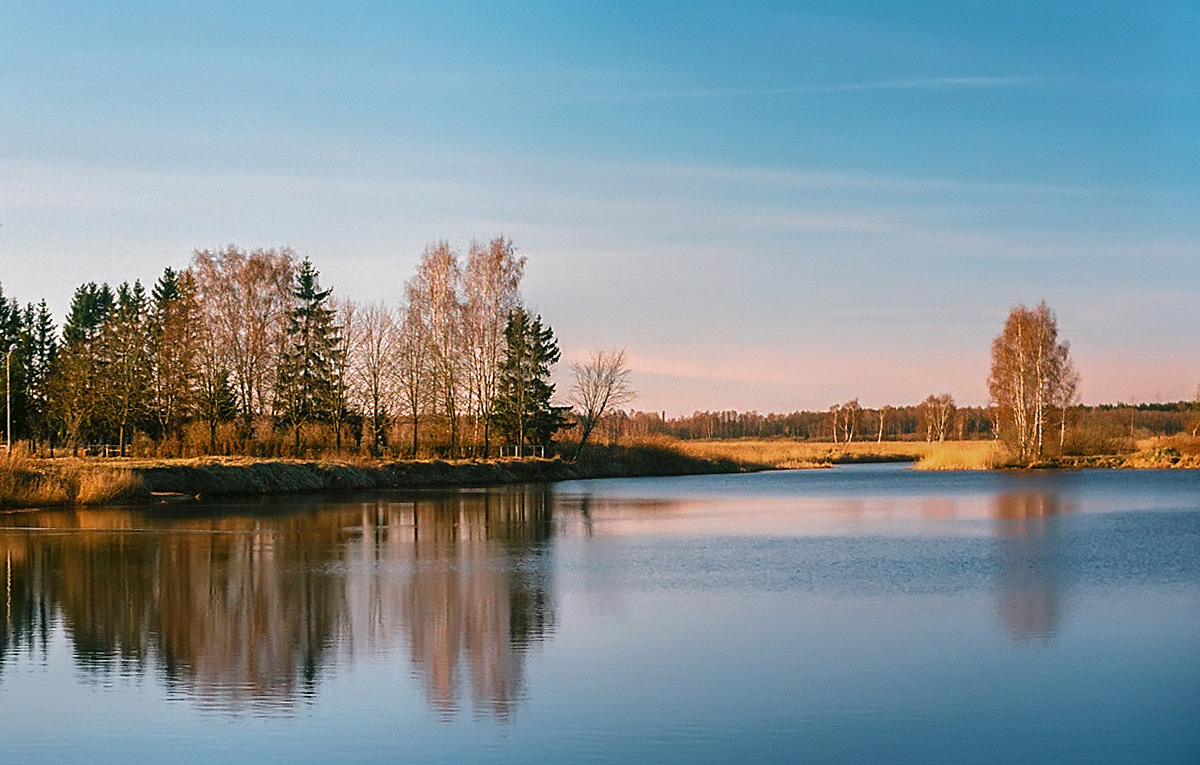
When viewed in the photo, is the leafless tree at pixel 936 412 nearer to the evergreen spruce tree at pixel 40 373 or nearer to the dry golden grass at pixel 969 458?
the dry golden grass at pixel 969 458

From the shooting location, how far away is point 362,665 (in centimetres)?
1057

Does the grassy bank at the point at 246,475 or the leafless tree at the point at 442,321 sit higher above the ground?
the leafless tree at the point at 442,321

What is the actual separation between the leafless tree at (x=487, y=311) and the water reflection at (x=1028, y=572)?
27.6 meters

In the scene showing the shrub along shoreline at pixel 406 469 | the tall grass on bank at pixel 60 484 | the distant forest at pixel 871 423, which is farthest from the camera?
the distant forest at pixel 871 423

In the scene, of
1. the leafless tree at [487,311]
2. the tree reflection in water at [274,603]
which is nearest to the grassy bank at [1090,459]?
the leafless tree at [487,311]

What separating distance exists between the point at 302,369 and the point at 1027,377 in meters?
37.0

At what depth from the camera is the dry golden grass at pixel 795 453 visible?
72500 millimetres

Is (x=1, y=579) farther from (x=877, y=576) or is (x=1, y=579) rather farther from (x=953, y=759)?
(x=953, y=759)

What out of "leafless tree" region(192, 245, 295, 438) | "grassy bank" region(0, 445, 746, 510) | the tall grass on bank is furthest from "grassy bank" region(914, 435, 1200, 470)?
the tall grass on bank

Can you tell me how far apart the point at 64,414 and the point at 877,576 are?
151 feet

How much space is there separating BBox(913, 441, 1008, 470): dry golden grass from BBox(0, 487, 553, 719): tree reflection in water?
1709 inches

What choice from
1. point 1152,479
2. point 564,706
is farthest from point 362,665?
point 1152,479

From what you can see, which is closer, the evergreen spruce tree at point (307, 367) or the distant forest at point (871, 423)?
the evergreen spruce tree at point (307, 367)

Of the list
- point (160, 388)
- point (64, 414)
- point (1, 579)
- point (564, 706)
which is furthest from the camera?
point (64, 414)
